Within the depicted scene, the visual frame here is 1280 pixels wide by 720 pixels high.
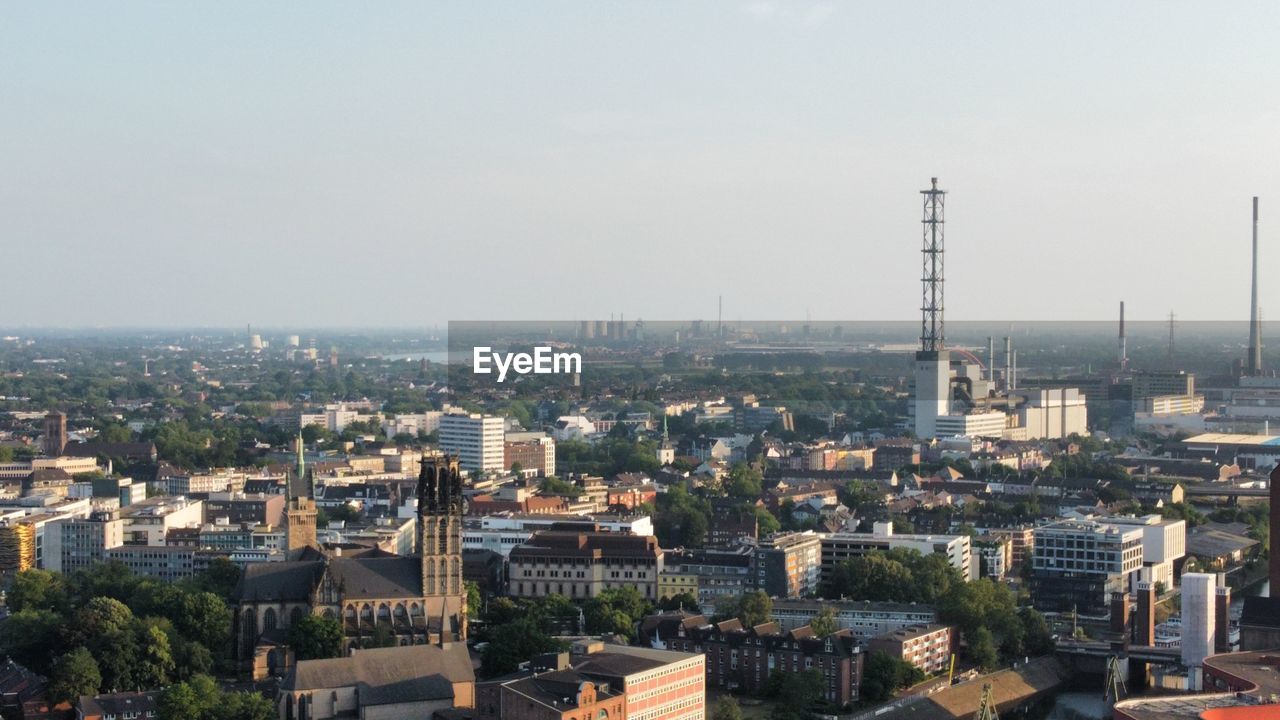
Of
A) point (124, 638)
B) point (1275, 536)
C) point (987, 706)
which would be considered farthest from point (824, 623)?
point (124, 638)

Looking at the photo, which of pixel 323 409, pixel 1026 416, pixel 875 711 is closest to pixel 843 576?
pixel 875 711

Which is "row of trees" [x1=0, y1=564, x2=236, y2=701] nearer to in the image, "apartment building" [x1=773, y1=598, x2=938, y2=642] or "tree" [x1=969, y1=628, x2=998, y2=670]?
"apartment building" [x1=773, y1=598, x2=938, y2=642]

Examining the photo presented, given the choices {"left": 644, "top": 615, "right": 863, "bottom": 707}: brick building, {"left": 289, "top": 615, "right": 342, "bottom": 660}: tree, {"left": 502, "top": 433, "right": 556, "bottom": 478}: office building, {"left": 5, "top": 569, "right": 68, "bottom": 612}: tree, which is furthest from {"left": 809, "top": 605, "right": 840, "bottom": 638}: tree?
{"left": 502, "top": 433, "right": 556, "bottom": 478}: office building

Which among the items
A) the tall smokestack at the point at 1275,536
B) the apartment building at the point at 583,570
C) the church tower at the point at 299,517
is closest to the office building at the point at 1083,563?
the tall smokestack at the point at 1275,536

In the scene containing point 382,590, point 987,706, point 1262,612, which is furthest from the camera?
point 1262,612

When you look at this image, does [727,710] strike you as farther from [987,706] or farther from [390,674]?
[390,674]

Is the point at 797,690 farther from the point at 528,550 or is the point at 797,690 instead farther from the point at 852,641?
the point at 528,550

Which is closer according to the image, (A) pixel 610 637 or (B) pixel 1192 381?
Result: (A) pixel 610 637
